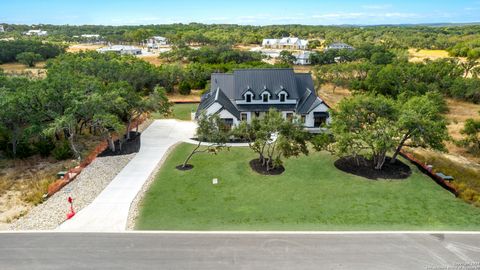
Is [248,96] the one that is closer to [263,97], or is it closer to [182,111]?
[263,97]

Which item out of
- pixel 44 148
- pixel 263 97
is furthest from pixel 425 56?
pixel 44 148

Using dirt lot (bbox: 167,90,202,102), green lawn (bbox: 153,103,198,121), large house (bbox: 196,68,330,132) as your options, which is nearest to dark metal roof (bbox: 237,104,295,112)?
large house (bbox: 196,68,330,132)

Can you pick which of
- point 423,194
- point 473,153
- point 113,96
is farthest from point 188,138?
point 473,153

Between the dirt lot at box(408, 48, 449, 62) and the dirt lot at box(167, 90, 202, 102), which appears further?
the dirt lot at box(408, 48, 449, 62)

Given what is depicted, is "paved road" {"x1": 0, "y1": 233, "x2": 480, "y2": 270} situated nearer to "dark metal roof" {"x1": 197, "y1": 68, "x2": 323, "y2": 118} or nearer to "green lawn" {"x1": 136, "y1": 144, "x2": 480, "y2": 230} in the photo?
"green lawn" {"x1": 136, "y1": 144, "x2": 480, "y2": 230}

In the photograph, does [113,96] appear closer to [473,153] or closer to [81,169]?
[81,169]
